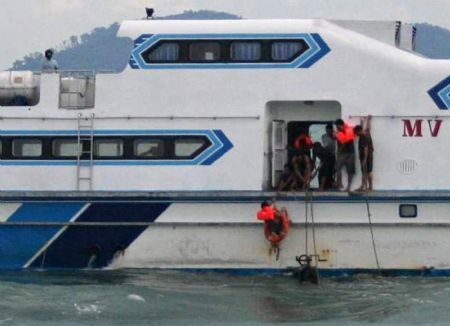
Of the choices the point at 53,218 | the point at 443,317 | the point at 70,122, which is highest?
the point at 70,122

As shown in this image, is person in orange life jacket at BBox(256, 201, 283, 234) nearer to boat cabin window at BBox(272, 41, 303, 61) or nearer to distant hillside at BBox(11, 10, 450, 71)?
boat cabin window at BBox(272, 41, 303, 61)

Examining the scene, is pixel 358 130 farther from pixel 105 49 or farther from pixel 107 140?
pixel 105 49

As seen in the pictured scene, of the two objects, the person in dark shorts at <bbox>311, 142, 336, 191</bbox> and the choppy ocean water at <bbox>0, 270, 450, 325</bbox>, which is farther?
the person in dark shorts at <bbox>311, 142, 336, 191</bbox>

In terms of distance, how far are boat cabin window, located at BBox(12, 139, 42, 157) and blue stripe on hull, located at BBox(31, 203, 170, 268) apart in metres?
1.14

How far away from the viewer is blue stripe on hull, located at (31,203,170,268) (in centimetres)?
2106

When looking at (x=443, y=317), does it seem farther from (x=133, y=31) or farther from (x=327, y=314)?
(x=133, y=31)

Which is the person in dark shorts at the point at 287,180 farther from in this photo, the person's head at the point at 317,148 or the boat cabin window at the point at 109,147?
the boat cabin window at the point at 109,147

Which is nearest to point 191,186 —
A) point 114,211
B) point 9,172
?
point 114,211

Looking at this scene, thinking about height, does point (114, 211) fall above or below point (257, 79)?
below

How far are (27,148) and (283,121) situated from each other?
11.8ft

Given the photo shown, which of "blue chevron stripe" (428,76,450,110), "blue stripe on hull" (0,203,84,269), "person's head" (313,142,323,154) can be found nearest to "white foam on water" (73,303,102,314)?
"blue stripe on hull" (0,203,84,269)

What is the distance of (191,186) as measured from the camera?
2112 centimetres

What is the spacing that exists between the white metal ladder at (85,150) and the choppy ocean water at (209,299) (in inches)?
49.9

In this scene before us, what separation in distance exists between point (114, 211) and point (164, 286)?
1285 millimetres
